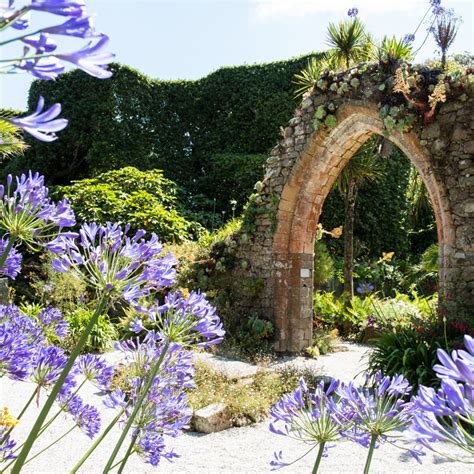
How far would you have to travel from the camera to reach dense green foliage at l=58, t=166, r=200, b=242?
10.6 metres

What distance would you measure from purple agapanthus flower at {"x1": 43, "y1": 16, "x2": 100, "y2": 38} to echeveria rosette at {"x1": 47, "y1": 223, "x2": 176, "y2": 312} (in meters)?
0.48

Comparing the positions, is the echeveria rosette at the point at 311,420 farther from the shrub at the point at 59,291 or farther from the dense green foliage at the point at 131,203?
the dense green foliage at the point at 131,203

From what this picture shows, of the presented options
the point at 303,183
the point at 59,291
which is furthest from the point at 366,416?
the point at 59,291

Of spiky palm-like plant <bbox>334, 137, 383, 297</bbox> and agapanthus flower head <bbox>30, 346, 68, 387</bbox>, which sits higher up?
spiky palm-like plant <bbox>334, 137, 383, 297</bbox>

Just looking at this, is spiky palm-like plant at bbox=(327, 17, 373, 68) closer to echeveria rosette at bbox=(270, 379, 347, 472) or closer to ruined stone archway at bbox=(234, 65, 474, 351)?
ruined stone archway at bbox=(234, 65, 474, 351)

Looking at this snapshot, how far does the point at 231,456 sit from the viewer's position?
4246 mm

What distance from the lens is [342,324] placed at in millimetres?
10344

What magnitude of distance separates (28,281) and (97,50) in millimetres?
10020

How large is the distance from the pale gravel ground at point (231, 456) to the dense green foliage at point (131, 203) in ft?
19.2

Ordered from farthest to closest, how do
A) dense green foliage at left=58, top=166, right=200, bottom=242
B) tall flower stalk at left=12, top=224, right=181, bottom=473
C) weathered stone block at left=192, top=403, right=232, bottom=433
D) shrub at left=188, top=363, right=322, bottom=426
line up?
dense green foliage at left=58, top=166, right=200, bottom=242 < shrub at left=188, top=363, right=322, bottom=426 < weathered stone block at left=192, top=403, right=232, bottom=433 < tall flower stalk at left=12, top=224, right=181, bottom=473

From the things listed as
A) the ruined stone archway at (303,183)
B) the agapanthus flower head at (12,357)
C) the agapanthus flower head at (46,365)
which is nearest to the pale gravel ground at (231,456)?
the agapanthus flower head at (46,365)

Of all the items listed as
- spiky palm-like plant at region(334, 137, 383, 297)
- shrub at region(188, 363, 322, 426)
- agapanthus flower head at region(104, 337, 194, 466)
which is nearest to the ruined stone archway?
spiky palm-like plant at region(334, 137, 383, 297)

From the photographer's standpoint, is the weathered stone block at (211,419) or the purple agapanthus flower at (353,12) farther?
the purple agapanthus flower at (353,12)

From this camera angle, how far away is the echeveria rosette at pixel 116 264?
1.01 m
